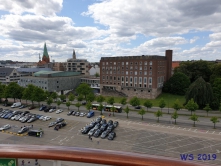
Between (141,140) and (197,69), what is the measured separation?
48.1 m

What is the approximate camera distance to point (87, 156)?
1.96 metres

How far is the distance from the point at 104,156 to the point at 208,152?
23.4 m

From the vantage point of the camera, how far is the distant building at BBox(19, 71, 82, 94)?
192ft

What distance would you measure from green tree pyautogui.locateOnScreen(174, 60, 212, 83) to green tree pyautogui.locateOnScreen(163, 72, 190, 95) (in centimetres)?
840

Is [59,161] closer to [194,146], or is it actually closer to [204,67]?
[194,146]

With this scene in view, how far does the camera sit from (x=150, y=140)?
24172 mm

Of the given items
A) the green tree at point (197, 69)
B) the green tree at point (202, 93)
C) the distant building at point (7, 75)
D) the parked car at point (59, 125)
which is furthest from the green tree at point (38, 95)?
the green tree at point (197, 69)

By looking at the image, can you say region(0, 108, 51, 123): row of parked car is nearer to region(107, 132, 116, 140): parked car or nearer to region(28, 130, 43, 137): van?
region(28, 130, 43, 137): van

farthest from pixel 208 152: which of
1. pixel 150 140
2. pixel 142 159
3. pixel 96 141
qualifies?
pixel 142 159

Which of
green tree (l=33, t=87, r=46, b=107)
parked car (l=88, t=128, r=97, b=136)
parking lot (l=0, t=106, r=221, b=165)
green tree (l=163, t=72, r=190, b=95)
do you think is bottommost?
parking lot (l=0, t=106, r=221, b=165)

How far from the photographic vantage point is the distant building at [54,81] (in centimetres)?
5841

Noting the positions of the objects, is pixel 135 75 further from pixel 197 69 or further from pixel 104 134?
pixel 104 134

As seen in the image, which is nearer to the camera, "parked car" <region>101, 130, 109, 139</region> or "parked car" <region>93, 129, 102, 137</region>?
"parked car" <region>101, 130, 109, 139</region>

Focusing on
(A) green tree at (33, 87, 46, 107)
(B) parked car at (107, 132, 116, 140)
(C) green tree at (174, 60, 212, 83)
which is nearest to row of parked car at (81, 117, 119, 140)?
(B) parked car at (107, 132, 116, 140)
